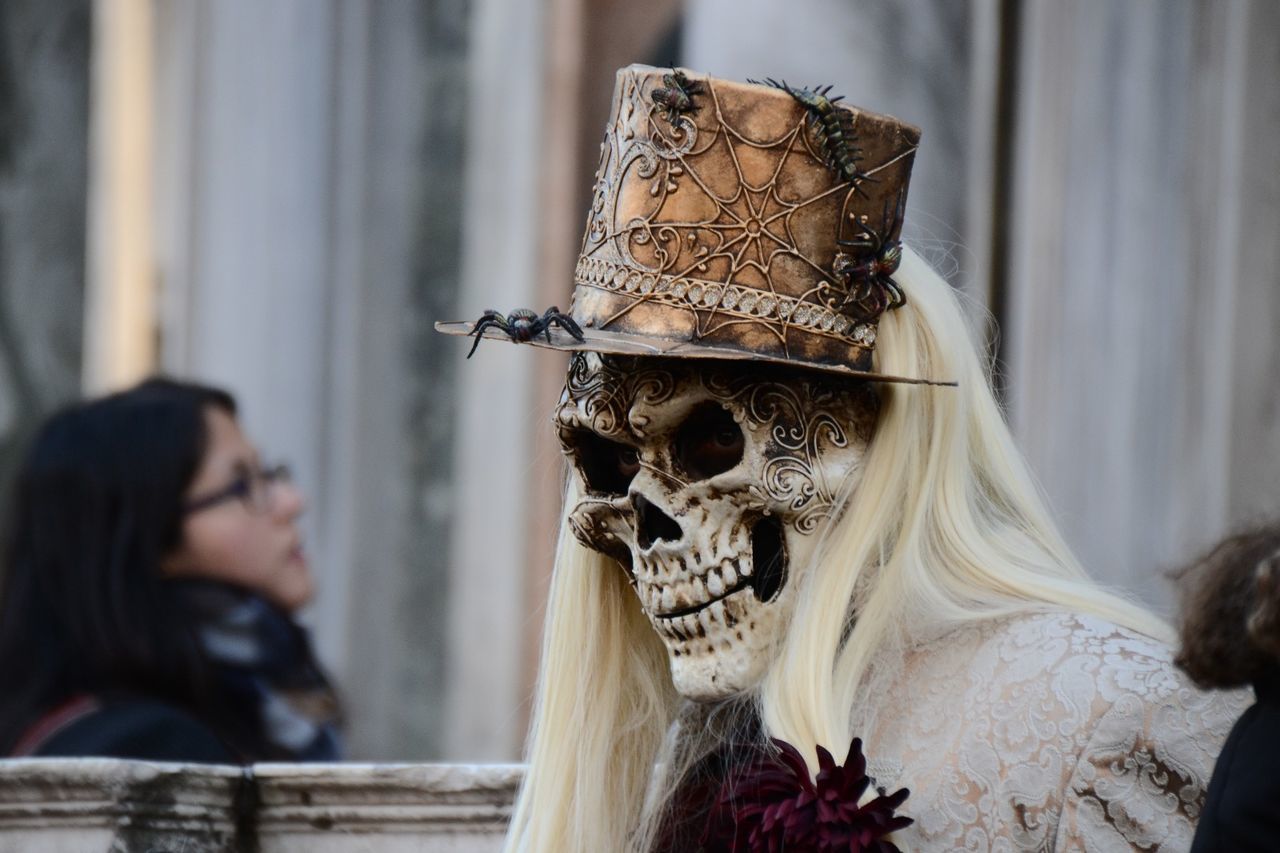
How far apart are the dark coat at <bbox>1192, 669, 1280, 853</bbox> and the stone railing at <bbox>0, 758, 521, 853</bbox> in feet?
4.77

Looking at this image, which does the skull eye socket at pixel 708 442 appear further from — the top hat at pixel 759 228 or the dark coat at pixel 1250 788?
the dark coat at pixel 1250 788

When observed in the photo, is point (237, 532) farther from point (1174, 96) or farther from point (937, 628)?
point (1174, 96)

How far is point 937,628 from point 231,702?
198 cm

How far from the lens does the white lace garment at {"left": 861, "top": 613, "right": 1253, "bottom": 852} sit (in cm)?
245

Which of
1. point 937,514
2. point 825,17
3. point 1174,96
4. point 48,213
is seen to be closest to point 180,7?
point 48,213

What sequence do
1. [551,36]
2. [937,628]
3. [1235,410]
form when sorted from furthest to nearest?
1. [551,36]
2. [1235,410]
3. [937,628]

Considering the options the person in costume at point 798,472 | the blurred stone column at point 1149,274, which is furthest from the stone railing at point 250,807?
the blurred stone column at point 1149,274

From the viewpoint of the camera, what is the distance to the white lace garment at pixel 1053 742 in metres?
2.45

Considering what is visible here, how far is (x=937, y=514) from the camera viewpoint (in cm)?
279

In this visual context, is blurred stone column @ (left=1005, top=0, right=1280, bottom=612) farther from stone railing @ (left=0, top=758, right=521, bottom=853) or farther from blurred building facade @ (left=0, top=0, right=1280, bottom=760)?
stone railing @ (left=0, top=758, right=521, bottom=853)

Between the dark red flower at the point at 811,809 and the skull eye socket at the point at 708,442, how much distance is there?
38 cm

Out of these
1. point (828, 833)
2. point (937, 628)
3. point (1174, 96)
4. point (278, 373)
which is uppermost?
point (1174, 96)

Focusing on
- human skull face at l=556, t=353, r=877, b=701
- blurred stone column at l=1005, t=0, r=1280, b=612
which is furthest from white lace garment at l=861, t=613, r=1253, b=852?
blurred stone column at l=1005, t=0, r=1280, b=612

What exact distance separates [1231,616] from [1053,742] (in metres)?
0.48
